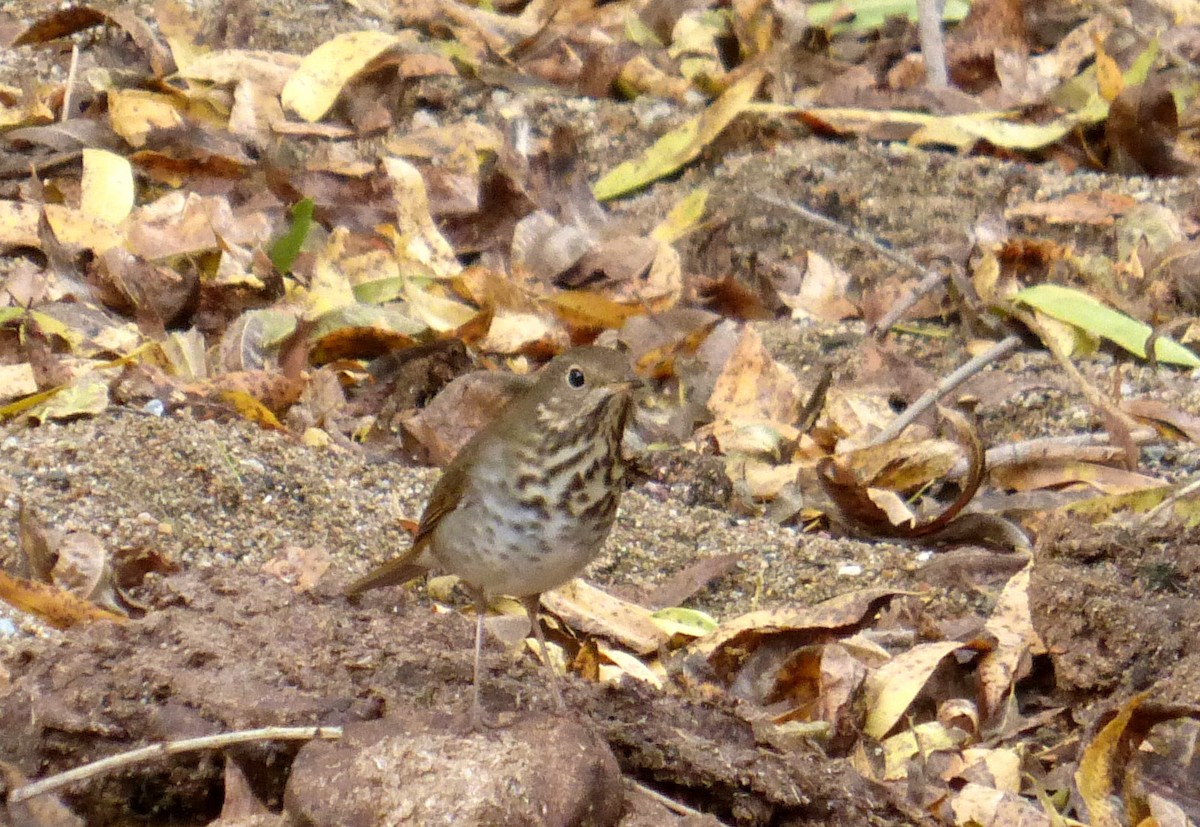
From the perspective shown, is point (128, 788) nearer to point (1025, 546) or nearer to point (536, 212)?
point (1025, 546)

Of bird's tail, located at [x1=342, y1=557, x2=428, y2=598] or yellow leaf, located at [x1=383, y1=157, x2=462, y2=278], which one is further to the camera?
yellow leaf, located at [x1=383, y1=157, x2=462, y2=278]

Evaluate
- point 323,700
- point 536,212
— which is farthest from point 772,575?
point 536,212

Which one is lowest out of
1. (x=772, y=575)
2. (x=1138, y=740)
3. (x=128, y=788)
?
(x=772, y=575)

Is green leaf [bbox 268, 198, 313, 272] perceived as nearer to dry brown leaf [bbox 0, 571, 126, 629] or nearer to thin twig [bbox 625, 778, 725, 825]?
dry brown leaf [bbox 0, 571, 126, 629]

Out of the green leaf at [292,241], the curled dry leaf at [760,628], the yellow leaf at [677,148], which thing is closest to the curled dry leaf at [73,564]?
the curled dry leaf at [760,628]

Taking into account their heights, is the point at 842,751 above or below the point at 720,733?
below

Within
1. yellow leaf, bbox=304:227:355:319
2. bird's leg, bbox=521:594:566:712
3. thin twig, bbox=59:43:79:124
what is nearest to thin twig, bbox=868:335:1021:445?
bird's leg, bbox=521:594:566:712

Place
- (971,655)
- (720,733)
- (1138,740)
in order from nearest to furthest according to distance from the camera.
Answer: (720,733) < (1138,740) < (971,655)

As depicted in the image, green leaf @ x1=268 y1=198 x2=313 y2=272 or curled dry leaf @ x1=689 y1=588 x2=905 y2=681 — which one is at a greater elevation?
green leaf @ x1=268 y1=198 x2=313 y2=272
